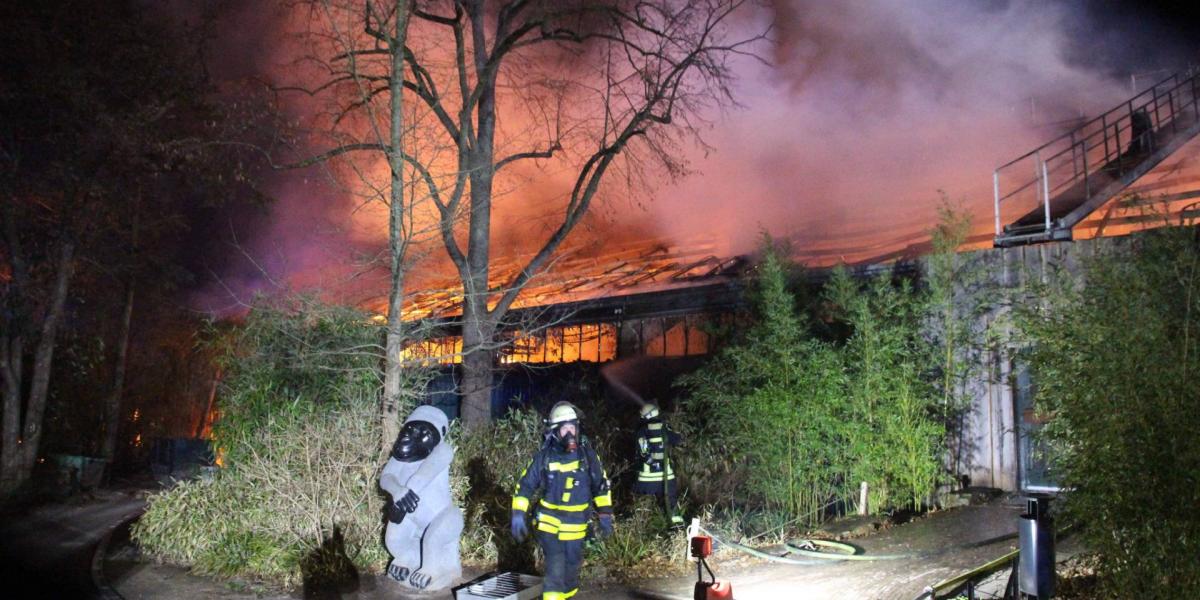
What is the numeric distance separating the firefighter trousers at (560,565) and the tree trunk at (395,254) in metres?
2.85

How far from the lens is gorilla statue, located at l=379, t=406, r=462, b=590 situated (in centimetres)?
717

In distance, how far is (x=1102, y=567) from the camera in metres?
5.24

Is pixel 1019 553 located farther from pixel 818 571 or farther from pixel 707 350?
pixel 707 350

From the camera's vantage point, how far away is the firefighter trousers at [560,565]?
20.4 ft

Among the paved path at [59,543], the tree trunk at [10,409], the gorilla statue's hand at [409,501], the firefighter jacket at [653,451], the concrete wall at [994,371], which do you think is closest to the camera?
the gorilla statue's hand at [409,501]

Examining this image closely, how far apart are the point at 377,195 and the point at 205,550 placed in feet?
13.2

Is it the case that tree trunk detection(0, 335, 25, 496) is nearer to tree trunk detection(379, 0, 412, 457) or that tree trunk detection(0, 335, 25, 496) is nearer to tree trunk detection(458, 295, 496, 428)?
tree trunk detection(458, 295, 496, 428)

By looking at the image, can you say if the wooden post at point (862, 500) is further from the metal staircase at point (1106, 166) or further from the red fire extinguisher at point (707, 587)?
the red fire extinguisher at point (707, 587)

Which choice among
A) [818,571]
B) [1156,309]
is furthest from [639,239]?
[1156,309]

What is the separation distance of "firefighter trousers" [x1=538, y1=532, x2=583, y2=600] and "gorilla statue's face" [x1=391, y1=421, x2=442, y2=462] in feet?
4.79

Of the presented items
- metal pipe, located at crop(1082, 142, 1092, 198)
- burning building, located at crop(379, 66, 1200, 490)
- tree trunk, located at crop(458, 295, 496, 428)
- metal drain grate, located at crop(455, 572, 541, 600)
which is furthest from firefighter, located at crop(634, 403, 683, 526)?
metal pipe, located at crop(1082, 142, 1092, 198)

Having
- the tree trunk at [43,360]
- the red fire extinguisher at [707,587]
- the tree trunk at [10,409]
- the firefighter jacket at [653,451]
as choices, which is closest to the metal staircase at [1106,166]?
the firefighter jacket at [653,451]

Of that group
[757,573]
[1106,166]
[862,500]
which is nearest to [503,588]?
[757,573]

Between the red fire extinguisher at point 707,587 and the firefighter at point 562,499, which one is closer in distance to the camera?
the red fire extinguisher at point 707,587
